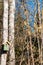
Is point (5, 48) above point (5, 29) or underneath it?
underneath

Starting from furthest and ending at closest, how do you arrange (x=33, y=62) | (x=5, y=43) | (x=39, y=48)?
1. (x=39, y=48)
2. (x=33, y=62)
3. (x=5, y=43)

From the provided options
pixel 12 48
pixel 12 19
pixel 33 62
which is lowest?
pixel 33 62

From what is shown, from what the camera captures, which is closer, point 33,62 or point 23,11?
point 33,62

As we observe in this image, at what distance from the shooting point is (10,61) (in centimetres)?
338

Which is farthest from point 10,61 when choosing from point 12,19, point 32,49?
point 32,49

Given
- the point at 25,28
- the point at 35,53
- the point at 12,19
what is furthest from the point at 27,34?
the point at 12,19

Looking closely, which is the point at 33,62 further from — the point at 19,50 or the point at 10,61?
the point at 10,61

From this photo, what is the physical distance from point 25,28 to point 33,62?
0.69m

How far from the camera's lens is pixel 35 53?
4395 mm

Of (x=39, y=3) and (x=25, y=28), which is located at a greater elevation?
(x=39, y=3)

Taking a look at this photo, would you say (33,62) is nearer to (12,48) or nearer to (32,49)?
(32,49)

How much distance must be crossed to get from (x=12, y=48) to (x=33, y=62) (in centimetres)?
80

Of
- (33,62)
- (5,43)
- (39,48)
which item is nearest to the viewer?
(5,43)

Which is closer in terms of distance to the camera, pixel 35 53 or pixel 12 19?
pixel 12 19
